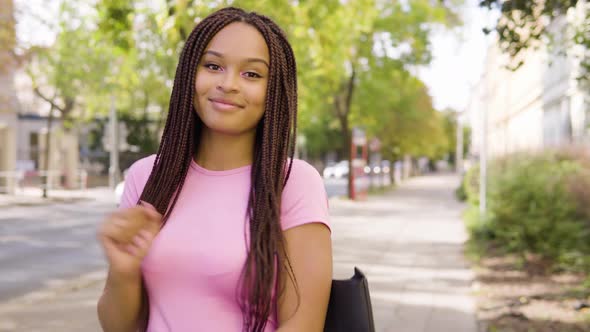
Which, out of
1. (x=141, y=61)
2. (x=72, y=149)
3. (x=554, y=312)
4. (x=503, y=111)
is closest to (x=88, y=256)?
(x=554, y=312)


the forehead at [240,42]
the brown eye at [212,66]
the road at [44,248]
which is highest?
the forehead at [240,42]

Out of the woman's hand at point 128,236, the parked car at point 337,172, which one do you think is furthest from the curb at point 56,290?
the parked car at point 337,172

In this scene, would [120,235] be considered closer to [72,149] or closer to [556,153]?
[556,153]

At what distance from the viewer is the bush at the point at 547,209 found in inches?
387

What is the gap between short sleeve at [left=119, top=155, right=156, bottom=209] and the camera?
195cm

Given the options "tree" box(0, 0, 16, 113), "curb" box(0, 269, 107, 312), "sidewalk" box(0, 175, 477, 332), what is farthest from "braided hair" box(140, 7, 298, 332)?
"tree" box(0, 0, 16, 113)

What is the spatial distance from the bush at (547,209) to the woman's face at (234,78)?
8341mm

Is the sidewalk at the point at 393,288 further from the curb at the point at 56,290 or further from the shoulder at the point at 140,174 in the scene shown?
the shoulder at the point at 140,174

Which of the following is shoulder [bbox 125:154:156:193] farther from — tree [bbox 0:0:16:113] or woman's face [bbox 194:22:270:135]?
tree [bbox 0:0:16:113]

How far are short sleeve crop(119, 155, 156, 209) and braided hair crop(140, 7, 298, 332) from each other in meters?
0.05

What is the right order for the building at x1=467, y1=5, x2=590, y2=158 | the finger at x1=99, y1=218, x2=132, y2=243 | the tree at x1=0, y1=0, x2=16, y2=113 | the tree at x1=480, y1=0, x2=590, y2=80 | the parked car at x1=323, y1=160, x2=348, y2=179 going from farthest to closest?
the parked car at x1=323, y1=160, x2=348, y2=179 → the tree at x1=0, y1=0, x2=16, y2=113 → the building at x1=467, y1=5, x2=590, y2=158 → the tree at x1=480, y1=0, x2=590, y2=80 → the finger at x1=99, y1=218, x2=132, y2=243

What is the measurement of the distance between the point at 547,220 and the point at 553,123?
Answer: 22809 mm

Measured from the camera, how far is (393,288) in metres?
8.48

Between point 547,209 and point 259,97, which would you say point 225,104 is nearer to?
→ point 259,97
